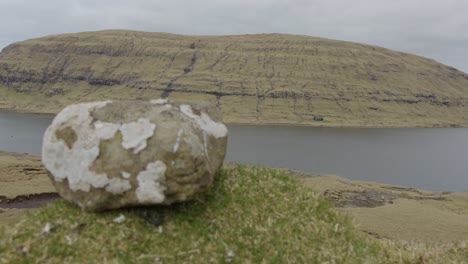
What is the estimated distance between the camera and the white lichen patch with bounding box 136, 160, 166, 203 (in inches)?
387

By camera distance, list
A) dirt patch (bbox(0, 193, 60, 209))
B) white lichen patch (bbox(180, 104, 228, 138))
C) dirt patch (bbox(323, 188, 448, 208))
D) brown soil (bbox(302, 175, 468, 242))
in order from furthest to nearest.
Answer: dirt patch (bbox(323, 188, 448, 208))
dirt patch (bbox(0, 193, 60, 209))
brown soil (bbox(302, 175, 468, 242))
white lichen patch (bbox(180, 104, 228, 138))

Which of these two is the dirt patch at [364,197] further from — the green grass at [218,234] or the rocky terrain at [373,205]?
the green grass at [218,234]

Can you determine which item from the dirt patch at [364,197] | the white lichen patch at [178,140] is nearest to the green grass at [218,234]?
the white lichen patch at [178,140]

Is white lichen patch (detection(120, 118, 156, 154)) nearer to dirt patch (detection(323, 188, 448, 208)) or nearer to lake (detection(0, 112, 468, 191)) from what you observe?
dirt patch (detection(323, 188, 448, 208))

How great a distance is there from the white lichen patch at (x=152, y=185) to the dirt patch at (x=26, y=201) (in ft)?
66.5

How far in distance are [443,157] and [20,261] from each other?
320 ft

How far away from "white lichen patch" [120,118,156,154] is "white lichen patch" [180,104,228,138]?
149 cm

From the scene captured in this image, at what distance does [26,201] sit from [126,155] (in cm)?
2191

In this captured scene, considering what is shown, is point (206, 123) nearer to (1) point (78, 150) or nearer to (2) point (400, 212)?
(1) point (78, 150)

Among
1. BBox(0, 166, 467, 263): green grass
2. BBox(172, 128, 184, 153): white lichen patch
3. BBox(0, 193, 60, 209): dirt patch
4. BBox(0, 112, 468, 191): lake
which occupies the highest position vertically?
BBox(172, 128, 184, 153): white lichen patch

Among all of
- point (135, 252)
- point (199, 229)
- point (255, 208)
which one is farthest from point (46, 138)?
point (255, 208)

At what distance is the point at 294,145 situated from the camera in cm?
9888

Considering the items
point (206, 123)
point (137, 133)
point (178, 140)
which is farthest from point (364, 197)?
point (137, 133)

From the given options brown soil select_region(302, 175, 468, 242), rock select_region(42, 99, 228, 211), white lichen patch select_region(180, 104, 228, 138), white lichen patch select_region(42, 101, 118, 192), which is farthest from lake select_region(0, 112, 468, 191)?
white lichen patch select_region(42, 101, 118, 192)
